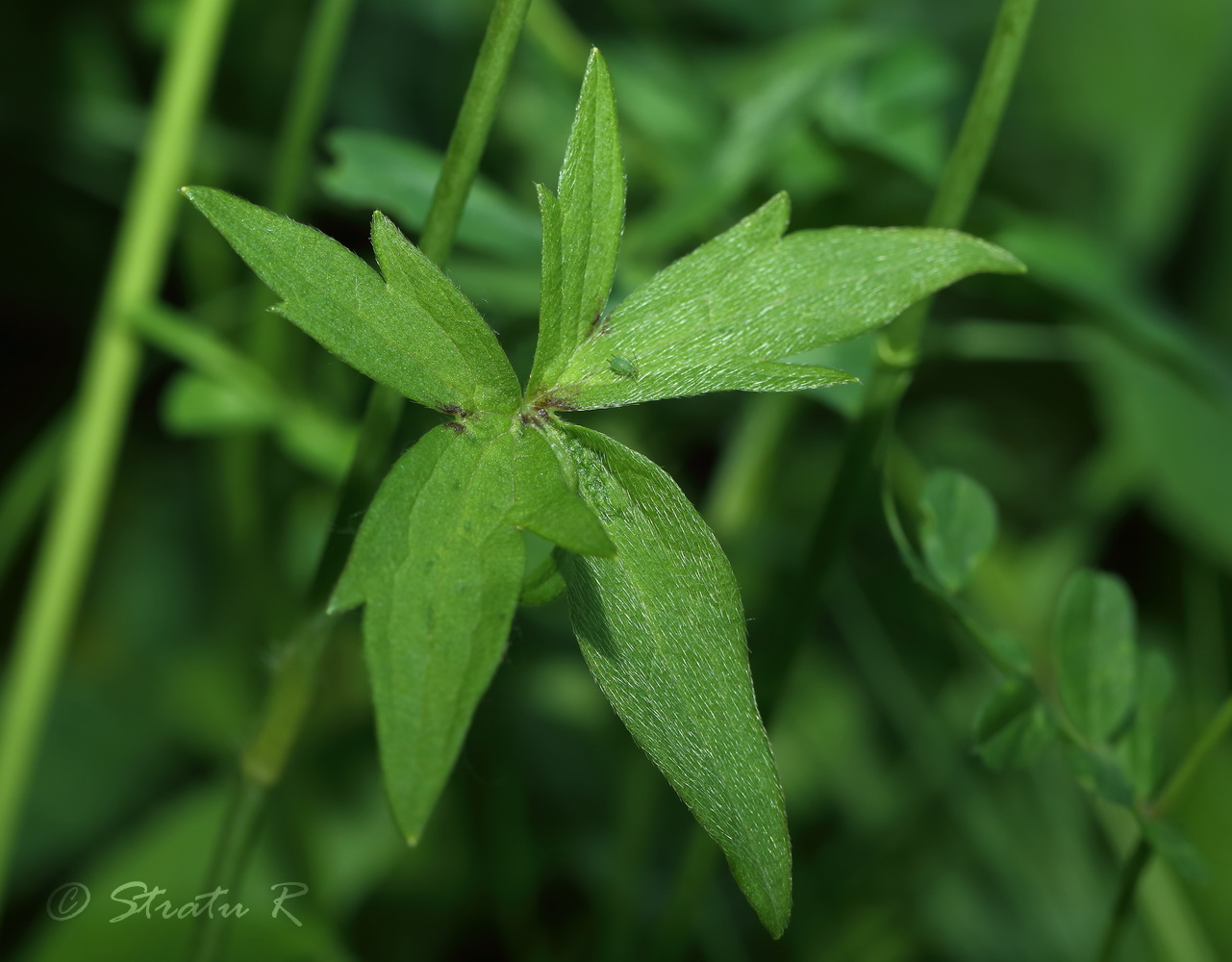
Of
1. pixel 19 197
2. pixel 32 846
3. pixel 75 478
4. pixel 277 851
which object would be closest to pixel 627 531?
pixel 75 478

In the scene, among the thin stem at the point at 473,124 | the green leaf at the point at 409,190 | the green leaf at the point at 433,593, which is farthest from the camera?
the green leaf at the point at 409,190

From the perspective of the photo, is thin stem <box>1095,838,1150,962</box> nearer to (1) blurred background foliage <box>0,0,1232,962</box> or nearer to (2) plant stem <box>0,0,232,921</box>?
(1) blurred background foliage <box>0,0,1232,962</box>

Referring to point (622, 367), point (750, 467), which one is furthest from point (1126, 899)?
point (750, 467)

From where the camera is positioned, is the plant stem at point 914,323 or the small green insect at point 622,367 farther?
the plant stem at point 914,323

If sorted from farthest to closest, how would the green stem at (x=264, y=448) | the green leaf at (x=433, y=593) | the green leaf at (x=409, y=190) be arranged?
the green stem at (x=264, y=448) < the green leaf at (x=409, y=190) < the green leaf at (x=433, y=593)

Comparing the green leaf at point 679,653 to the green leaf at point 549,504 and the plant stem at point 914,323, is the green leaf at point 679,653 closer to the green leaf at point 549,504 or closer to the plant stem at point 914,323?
the green leaf at point 549,504

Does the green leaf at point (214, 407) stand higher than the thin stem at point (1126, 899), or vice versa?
the green leaf at point (214, 407)

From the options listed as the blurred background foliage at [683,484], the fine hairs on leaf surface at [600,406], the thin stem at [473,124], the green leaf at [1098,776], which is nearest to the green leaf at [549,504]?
the fine hairs on leaf surface at [600,406]
